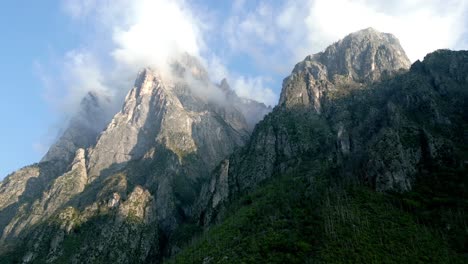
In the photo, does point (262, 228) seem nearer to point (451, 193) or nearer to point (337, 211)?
point (337, 211)

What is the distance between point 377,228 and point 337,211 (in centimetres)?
2248

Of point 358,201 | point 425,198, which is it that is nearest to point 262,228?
point 358,201

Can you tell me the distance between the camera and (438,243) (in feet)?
525

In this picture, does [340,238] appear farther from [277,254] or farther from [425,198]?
[425,198]

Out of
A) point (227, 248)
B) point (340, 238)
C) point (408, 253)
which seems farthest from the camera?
point (227, 248)

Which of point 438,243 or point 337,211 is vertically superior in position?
point 337,211

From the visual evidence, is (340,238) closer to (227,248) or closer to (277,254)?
(277,254)

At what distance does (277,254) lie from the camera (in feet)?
546

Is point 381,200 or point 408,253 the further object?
point 381,200

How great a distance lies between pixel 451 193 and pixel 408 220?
32384 millimetres

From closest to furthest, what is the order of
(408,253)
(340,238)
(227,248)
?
(408,253) < (340,238) < (227,248)

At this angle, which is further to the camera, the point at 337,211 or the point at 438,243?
the point at 337,211

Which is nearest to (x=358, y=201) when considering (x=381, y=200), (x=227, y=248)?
(x=381, y=200)

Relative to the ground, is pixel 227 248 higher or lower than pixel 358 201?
lower
